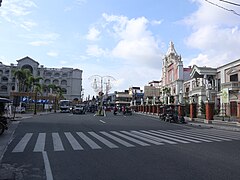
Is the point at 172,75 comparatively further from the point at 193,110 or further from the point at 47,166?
the point at 47,166

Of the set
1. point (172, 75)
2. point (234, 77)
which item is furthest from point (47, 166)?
point (172, 75)

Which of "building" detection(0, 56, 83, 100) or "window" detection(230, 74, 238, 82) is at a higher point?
"building" detection(0, 56, 83, 100)

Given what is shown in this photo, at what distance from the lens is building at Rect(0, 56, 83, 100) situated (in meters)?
107

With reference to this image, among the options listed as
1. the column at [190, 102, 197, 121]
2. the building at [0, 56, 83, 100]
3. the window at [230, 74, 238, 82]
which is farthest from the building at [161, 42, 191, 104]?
the building at [0, 56, 83, 100]

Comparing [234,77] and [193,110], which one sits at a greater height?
[234,77]

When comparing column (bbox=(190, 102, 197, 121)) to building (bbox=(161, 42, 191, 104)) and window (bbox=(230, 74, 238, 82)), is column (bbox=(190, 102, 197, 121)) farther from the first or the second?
building (bbox=(161, 42, 191, 104))

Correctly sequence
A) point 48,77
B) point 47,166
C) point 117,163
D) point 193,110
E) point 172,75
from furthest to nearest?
point 48,77 → point 172,75 → point 193,110 → point 117,163 → point 47,166

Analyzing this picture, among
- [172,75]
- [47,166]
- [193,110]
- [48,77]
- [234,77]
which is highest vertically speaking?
[48,77]

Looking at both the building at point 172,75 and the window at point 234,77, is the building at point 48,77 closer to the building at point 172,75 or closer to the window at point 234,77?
the building at point 172,75

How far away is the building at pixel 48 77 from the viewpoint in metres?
107

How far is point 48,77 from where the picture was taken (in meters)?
117

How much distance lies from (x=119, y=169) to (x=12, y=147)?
6289 mm

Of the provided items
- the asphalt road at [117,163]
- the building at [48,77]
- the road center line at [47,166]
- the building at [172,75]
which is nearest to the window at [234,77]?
the building at [172,75]

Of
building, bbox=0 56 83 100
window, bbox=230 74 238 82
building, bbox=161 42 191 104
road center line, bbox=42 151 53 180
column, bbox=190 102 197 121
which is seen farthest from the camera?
building, bbox=0 56 83 100
